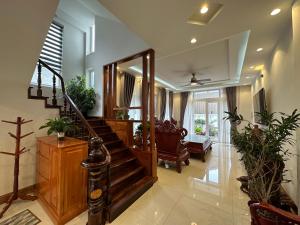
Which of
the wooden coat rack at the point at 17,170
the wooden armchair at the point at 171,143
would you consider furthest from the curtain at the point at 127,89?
the wooden coat rack at the point at 17,170

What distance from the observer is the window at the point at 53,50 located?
4.58 metres

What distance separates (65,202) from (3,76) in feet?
7.31

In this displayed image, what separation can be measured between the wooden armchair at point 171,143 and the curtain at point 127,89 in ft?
5.36

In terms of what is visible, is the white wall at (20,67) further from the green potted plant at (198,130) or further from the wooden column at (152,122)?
the green potted plant at (198,130)

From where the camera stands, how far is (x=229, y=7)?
2037 mm

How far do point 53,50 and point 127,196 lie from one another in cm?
498

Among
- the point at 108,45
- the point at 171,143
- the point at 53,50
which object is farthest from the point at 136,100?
the point at 53,50

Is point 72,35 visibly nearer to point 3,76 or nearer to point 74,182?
point 3,76

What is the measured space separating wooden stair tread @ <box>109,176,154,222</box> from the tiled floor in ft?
0.23

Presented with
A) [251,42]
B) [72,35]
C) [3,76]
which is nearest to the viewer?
[3,76]

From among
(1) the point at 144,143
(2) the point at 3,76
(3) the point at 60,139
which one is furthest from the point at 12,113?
(1) the point at 144,143

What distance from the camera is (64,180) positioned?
1957 mm

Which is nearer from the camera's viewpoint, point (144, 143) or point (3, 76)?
point (3, 76)

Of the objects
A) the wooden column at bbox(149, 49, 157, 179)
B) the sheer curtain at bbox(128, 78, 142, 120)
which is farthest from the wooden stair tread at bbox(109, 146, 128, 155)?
the sheer curtain at bbox(128, 78, 142, 120)
